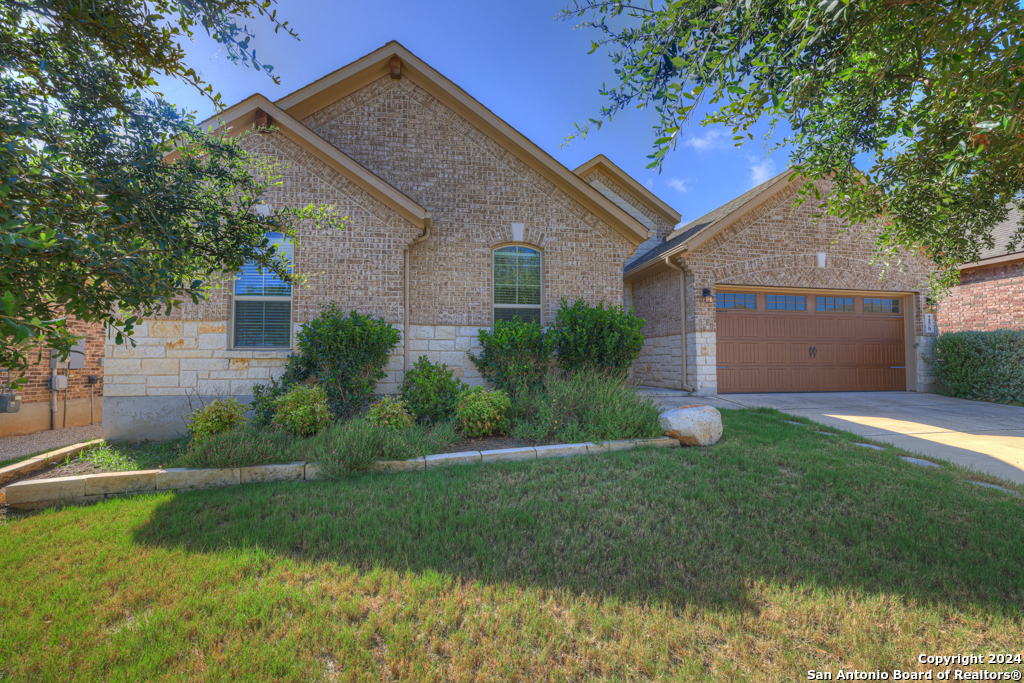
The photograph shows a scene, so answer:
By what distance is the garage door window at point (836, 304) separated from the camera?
11680 millimetres

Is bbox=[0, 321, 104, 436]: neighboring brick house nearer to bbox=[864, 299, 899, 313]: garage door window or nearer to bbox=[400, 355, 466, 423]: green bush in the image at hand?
bbox=[400, 355, 466, 423]: green bush

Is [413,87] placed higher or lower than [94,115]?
higher

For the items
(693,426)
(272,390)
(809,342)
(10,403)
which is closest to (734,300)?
(809,342)

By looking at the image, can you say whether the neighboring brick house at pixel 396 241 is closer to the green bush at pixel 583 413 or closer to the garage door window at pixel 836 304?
the green bush at pixel 583 413

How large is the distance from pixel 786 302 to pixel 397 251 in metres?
10.3

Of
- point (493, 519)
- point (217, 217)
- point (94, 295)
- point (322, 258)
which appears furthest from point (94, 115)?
point (493, 519)

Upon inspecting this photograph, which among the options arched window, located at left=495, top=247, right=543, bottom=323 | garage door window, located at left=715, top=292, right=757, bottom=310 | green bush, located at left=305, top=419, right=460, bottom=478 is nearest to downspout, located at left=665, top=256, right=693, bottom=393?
garage door window, located at left=715, top=292, right=757, bottom=310

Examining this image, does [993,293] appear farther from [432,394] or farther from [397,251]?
[397,251]

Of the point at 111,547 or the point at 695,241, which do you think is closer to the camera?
the point at 111,547

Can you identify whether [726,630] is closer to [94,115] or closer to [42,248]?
[42,248]

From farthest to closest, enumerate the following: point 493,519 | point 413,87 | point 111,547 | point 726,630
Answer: point 413,87, point 493,519, point 111,547, point 726,630

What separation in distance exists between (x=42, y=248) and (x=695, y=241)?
11.1 meters

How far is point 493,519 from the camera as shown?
12.0 ft

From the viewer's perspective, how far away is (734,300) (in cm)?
1125
